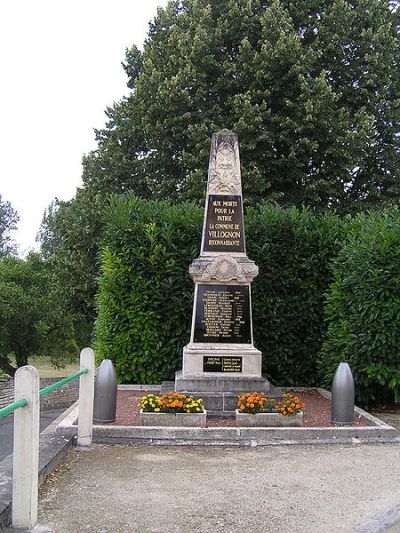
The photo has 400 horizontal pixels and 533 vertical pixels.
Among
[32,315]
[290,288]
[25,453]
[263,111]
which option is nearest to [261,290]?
[290,288]

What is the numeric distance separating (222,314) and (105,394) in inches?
107

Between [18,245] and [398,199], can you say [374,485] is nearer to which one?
[398,199]

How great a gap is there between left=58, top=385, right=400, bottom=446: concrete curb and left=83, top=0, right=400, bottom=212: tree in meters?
8.65

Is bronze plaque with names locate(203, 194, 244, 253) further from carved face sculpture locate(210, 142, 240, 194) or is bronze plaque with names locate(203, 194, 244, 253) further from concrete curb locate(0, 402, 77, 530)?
concrete curb locate(0, 402, 77, 530)

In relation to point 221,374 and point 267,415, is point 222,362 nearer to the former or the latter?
point 221,374

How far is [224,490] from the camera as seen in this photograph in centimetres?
512

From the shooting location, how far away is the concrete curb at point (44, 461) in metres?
4.18

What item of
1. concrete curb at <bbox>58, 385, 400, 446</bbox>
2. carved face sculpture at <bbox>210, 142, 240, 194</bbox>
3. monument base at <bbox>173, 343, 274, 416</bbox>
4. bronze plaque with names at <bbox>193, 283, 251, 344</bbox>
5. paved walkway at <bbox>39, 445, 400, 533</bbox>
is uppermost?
carved face sculpture at <bbox>210, 142, 240, 194</bbox>

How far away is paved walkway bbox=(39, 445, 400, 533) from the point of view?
14.2 ft

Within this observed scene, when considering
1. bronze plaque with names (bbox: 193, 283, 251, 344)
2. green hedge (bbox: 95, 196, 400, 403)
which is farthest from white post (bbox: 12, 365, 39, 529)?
green hedge (bbox: 95, 196, 400, 403)

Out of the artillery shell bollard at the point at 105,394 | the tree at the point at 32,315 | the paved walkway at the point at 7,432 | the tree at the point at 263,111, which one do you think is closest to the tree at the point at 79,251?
the tree at the point at 263,111

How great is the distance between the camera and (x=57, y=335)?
72.2 feet

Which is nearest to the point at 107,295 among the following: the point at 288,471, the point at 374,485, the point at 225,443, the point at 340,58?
the point at 225,443

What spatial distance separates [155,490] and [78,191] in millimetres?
15478
